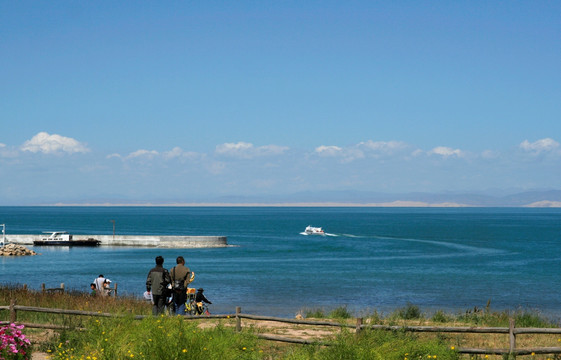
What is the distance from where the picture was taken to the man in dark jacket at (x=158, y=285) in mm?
18391

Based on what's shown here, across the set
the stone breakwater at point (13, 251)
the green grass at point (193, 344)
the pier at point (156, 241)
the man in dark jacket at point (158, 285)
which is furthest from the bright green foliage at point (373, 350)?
the pier at point (156, 241)

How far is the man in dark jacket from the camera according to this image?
724 inches

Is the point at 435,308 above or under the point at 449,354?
under

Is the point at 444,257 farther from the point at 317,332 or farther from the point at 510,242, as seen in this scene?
the point at 317,332

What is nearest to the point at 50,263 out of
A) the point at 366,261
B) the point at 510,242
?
the point at 366,261

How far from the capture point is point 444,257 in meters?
83.1

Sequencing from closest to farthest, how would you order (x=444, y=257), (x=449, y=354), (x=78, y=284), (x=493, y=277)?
(x=449, y=354) < (x=78, y=284) < (x=493, y=277) < (x=444, y=257)

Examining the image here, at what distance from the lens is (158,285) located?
18.4 metres

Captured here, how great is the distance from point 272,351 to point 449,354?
4.68 meters

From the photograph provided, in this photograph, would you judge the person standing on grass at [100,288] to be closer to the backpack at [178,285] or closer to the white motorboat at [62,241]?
the backpack at [178,285]

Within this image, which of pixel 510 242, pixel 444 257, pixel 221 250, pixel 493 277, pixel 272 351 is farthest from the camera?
pixel 510 242

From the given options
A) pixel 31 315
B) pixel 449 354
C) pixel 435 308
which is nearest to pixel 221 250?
pixel 435 308

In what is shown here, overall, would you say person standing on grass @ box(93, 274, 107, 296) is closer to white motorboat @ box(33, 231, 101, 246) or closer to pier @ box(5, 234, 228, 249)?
pier @ box(5, 234, 228, 249)

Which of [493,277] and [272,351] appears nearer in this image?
[272,351]
